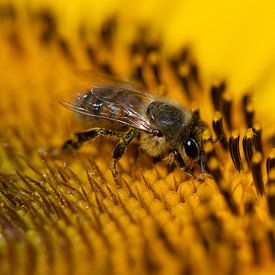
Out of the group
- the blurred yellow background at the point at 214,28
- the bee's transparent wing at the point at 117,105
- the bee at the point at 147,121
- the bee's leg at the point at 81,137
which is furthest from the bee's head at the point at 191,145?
the blurred yellow background at the point at 214,28

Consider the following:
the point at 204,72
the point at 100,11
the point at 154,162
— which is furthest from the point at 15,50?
the point at 154,162

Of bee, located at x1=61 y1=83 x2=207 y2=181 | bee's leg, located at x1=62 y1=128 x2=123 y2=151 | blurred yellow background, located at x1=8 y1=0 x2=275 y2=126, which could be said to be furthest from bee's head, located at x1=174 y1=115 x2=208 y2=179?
blurred yellow background, located at x1=8 y1=0 x2=275 y2=126

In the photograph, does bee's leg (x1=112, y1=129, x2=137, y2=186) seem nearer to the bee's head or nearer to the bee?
the bee

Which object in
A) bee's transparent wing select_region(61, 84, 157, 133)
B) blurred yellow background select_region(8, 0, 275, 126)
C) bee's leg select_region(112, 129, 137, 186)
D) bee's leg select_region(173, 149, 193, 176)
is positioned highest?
blurred yellow background select_region(8, 0, 275, 126)

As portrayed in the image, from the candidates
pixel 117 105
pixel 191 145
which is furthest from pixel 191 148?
pixel 117 105

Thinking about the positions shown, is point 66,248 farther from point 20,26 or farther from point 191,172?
point 20,26

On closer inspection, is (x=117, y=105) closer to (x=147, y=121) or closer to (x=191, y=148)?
(x=147, y=121)

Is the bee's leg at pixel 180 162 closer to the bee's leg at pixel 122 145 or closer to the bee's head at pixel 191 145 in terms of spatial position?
the bee's head at pixel 191 145
